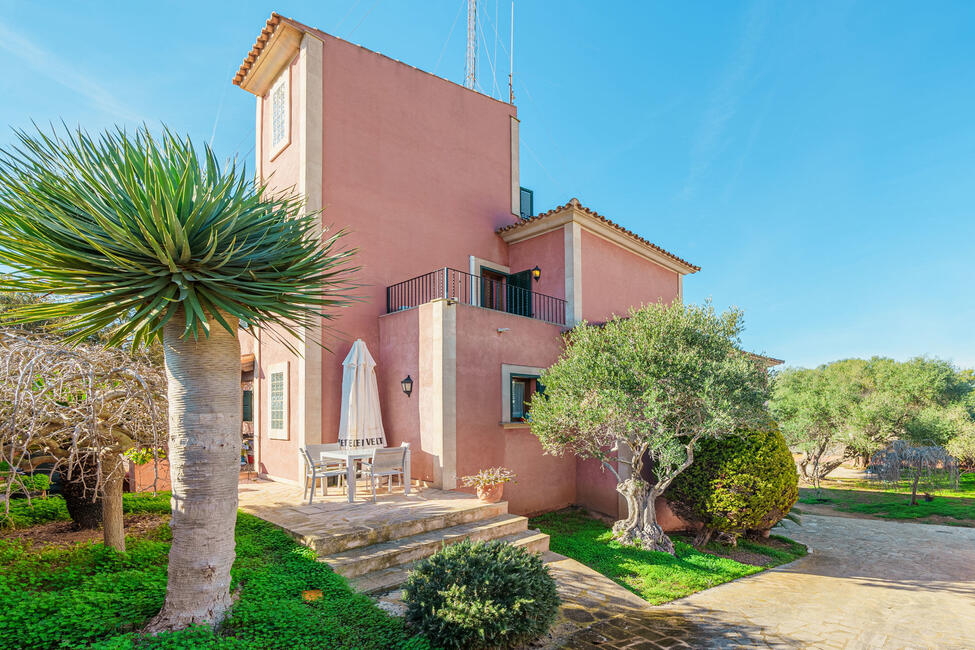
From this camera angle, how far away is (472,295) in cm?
1395

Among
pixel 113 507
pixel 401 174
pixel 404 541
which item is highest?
pixel 401 174

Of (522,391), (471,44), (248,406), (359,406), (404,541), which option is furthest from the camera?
(471,44)

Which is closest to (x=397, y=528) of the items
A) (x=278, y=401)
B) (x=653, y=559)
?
(x=653, y=559)

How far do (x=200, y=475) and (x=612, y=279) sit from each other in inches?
476

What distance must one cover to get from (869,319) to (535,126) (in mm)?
29062

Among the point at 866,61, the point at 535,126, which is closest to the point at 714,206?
the point at 866,61

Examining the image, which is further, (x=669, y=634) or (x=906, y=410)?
(x=906, y=410)

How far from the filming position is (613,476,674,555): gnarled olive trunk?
31.5 ft

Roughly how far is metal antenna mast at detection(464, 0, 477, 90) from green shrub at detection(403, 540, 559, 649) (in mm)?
14334

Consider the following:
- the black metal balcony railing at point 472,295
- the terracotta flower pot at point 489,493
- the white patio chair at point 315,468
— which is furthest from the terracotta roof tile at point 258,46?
the terracotta flower pot at point 489,493

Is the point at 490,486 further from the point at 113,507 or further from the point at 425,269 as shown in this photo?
the point at 425,269

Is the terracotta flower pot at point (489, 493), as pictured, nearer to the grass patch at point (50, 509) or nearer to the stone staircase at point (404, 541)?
the stone staircase at point (404, 541)

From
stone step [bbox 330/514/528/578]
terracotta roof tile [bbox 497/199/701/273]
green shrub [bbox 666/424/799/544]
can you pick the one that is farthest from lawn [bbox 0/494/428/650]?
terracotta roof tile [bbox 497/199/701/273]

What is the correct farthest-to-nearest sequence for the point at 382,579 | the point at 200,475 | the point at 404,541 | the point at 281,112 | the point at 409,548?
1. the point at 281,112
2. the point at 404,541
3. the point at 409,548
4. the point at 382,579
5. the point at 200,475
